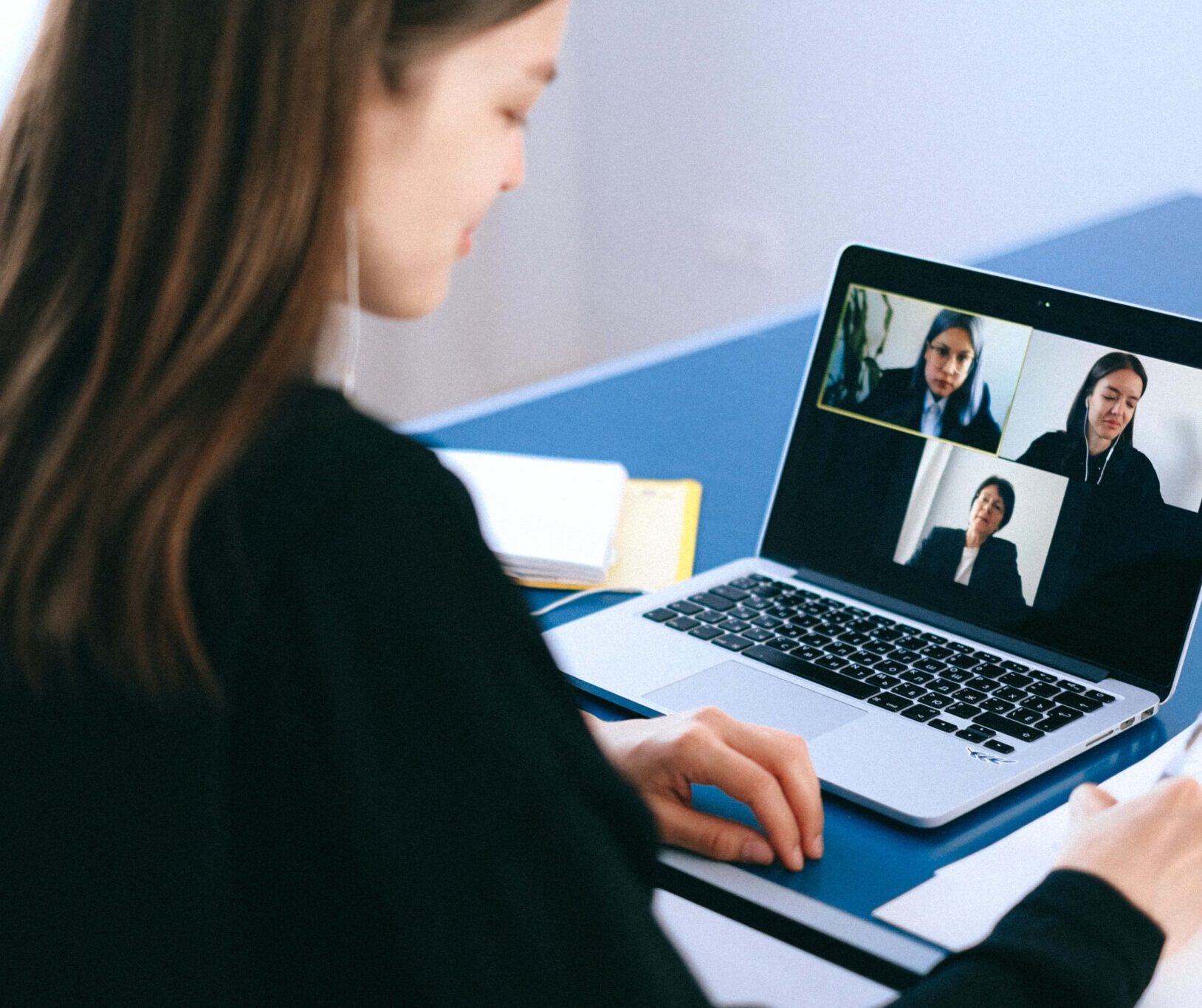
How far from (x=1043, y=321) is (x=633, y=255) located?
2811mm

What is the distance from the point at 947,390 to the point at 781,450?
1.22 feet

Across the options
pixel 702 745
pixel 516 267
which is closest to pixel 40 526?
pixel 702 745

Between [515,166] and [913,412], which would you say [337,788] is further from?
[913,412]

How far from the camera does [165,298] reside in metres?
0.58

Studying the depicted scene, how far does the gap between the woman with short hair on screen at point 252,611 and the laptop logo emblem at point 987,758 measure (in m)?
0.33

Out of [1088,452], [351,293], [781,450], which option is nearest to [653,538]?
[781,450]

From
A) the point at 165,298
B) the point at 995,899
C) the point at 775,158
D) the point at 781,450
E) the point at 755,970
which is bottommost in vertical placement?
the point at 755,970

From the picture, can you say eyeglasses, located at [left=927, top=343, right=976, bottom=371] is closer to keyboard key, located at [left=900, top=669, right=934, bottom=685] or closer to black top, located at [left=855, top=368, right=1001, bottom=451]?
black top, located at [left=855, top=368, right=1001, bottom=451]

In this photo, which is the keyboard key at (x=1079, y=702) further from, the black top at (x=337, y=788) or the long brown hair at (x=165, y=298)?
the long brown hair at (x=165, y=298)

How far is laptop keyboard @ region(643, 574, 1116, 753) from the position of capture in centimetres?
94

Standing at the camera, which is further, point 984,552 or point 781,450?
point 781,450

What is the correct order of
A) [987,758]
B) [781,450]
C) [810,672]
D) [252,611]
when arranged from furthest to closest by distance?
1. [781,450]
2. [810,672]
3. [987,758]
4. [252,611]

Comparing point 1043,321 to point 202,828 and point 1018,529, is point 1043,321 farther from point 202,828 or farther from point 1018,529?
point 202,828

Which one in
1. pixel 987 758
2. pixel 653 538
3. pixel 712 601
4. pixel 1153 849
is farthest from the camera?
pixel 653 538
